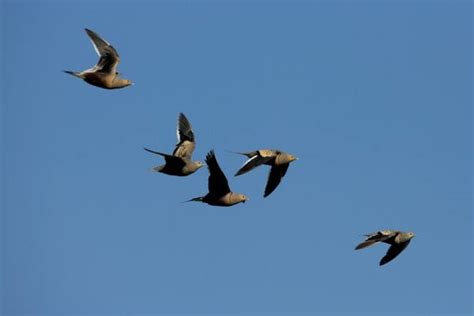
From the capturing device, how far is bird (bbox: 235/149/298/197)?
160ft

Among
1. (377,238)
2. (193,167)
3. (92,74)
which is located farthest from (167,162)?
(377,238)

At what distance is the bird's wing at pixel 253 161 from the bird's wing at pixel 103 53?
18.4 feet

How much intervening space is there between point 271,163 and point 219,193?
3741 mm

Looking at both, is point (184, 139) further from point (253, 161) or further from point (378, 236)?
point (378, 236)

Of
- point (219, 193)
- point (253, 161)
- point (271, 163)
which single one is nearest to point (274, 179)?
point (271, 163)

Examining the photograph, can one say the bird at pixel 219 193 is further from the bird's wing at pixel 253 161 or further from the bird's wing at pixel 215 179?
the bird's wing at pixel 253 161

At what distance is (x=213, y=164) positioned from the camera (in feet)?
153

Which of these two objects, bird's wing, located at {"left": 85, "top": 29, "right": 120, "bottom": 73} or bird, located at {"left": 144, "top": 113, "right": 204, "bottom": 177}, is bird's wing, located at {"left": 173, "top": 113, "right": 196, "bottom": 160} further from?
bird's wing, located at {"left": 85, "top": 29, "right": 120, "bottom": 73}

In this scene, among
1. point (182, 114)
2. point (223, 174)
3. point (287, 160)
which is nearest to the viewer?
point (223, 174)

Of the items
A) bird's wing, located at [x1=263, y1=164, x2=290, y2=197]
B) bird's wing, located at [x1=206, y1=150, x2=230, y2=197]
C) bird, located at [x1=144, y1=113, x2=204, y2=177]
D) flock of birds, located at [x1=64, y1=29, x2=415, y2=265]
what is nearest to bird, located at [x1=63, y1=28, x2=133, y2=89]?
flock of birds, located at [x1=64, y1=29, x2=415, y2=265]

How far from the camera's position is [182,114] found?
5453cm

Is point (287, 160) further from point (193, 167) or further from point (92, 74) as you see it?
point (92, 74)

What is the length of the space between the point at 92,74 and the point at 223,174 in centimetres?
589

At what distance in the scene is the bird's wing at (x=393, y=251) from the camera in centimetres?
5070
